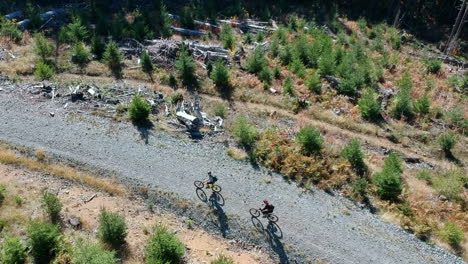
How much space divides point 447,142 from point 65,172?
61.1 ft

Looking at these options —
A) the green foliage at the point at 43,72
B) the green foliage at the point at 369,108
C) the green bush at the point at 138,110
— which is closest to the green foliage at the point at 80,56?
the green foliage at the point at 43,72

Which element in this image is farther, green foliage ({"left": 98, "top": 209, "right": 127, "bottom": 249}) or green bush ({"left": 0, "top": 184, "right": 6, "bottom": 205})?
green bush ({"left": 0, "top": 184, "right": 6, "bottom": 205})

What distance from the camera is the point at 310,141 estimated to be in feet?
67.9

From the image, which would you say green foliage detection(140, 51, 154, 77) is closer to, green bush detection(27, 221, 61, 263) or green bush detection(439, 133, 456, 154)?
green bush detection(27, 221, 61, 263)

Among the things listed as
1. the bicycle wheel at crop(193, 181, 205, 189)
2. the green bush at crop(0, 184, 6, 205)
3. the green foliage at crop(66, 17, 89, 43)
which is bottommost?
the green bush at crop(0, 184, 6, 205)

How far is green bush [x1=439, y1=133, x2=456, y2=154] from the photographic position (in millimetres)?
22438

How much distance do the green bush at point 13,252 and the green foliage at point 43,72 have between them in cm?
1134

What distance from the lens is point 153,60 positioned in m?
26.1

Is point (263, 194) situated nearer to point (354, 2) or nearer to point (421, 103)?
point (421, 103)

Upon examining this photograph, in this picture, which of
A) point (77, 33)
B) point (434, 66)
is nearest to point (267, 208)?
point (77, 33)

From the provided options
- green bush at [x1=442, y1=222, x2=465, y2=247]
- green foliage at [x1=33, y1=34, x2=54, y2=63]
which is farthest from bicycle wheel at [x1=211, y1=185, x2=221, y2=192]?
green foliage at [x1=33, y1=34, x2=54, y2=63]

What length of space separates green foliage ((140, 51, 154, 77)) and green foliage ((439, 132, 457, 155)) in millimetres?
16349

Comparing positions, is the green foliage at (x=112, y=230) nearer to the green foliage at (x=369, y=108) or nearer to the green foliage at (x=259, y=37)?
the green foliage at (x=369, y=108)

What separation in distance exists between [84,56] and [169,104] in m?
6.56
